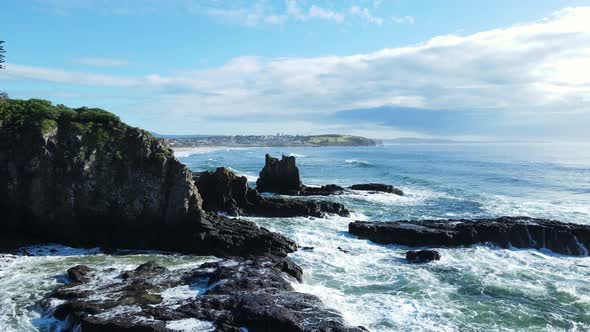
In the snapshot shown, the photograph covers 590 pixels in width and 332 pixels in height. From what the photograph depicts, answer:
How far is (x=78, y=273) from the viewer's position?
1897cm

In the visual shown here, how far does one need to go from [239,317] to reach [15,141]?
58.0ft

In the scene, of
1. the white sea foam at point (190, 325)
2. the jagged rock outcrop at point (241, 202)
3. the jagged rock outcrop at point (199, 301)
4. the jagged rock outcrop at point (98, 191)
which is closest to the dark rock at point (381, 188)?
the jagged rock outcrop at point (241, 202)

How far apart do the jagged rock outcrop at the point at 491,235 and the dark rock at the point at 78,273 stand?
16.4 meters

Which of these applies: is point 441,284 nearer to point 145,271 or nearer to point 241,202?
point 145,271

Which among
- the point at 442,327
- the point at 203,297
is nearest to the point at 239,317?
the point at 203,297

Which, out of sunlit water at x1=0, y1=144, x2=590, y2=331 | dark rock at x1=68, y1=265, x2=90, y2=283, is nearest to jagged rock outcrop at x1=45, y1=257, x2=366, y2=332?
dark rock at x1=68, y1=265, x2=90, y2=283

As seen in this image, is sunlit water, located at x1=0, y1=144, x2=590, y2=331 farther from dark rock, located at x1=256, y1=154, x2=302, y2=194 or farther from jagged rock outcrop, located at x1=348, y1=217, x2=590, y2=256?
dark rock, located at x1=256, y1=154, x2=302, y2=194

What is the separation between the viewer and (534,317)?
17578mm

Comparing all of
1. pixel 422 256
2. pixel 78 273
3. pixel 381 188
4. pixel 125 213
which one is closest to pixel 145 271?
pixel 78 273

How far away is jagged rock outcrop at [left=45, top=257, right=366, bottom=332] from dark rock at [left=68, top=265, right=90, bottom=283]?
282 mm

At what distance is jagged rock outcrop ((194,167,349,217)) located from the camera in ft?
116

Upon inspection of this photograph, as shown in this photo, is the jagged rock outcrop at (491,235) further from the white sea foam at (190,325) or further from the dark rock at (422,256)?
the white sea foam at (190,325)

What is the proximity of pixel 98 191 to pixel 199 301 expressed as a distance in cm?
1203

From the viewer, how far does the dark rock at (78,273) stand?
18620mm
